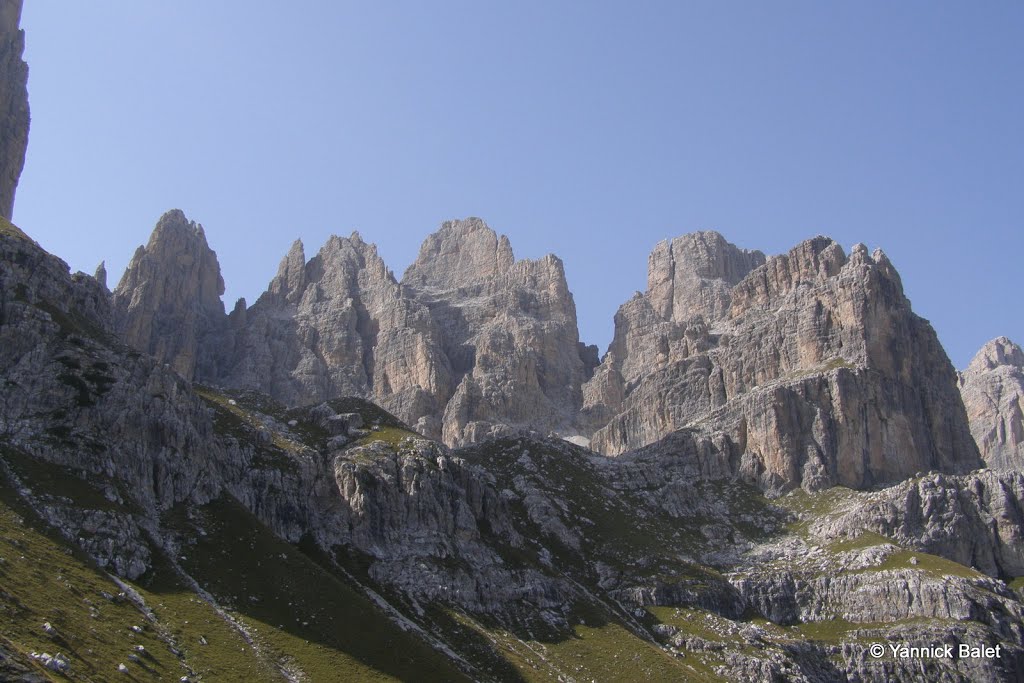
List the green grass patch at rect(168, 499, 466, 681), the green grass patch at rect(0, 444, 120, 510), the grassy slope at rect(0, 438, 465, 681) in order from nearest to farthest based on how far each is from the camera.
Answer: the grassy slope at rect(0, 438, 465, 681) → the green grass patch at rect(168, 499, 466, 681) → the green grass patch at rect(0, 444, 120, 510)

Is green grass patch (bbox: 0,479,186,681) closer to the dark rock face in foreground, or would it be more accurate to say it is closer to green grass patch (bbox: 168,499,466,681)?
the dark rock face in foreground

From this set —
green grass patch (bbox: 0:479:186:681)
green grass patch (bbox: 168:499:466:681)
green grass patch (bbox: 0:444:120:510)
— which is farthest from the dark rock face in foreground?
green grass patch (bbox: 0:479:186:681)

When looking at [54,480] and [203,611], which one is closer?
[203,611]

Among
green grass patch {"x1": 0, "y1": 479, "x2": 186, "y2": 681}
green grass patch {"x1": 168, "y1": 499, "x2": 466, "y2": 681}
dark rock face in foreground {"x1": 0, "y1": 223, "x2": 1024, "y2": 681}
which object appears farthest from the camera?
dark rock face in foreground {"x1": 0, "y1": 223, "x2": 1024, "y2": 681}

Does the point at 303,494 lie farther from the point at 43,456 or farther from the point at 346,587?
the point at 43,456

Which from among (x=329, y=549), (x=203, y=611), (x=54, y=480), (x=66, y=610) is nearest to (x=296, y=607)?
(x=203, y=611)

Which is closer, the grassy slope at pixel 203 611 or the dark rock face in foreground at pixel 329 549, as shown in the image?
the grassy slope at pixel 203 611

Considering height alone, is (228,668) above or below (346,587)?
below

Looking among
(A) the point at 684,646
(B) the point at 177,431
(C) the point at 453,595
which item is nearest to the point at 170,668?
(B) the point at 177,431

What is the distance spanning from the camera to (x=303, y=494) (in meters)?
180

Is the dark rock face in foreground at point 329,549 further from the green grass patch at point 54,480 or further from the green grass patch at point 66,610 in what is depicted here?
the green grass patch at point 66,610

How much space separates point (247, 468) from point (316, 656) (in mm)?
57734

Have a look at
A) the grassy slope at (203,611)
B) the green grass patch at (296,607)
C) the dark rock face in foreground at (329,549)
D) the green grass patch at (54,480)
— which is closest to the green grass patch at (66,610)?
the grassy slope at (203,611)

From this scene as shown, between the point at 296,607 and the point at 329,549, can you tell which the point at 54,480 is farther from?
the point at 329,549
